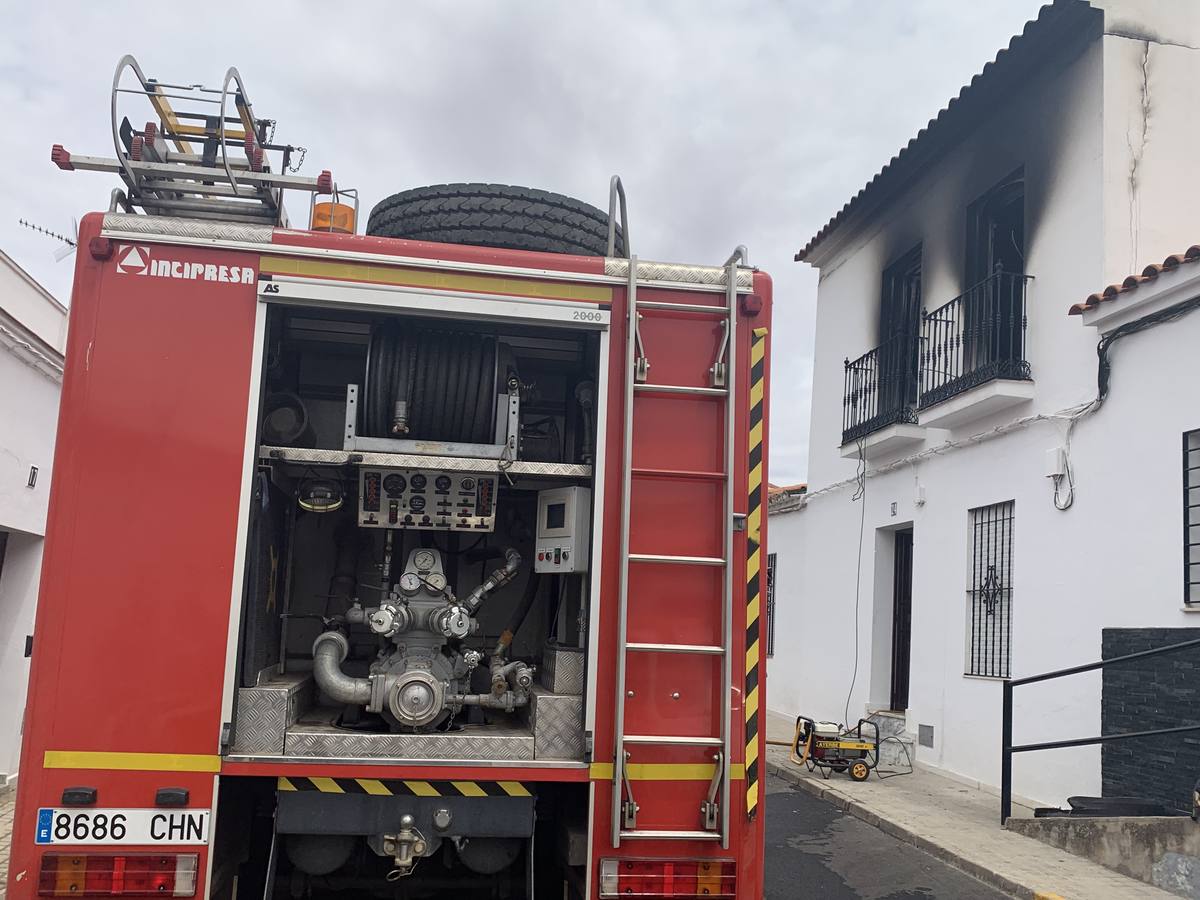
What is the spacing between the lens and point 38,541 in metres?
9.20

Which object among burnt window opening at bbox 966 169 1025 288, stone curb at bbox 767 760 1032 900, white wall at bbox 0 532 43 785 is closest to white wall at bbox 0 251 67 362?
white wall at bbox 0 532 43 785

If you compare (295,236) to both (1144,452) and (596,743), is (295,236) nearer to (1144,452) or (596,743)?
(596,743)

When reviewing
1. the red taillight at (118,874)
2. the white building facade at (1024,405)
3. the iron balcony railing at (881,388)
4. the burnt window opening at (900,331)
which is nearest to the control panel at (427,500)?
the red taillight at (118,874)

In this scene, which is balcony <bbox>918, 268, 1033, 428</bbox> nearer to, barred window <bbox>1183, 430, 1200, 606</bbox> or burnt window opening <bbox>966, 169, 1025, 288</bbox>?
burnt window opening <bbox>966, 169, 1025, 288</bbox>

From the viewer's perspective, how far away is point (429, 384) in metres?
4.71

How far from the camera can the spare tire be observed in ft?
16.3

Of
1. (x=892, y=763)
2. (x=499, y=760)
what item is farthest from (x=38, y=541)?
(x=892, y=763)

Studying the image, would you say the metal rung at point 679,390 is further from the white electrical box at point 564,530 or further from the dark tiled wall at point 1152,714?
the dark tiled wall at point 1152,714

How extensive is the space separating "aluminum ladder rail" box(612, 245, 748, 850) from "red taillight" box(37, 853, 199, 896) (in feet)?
5.01

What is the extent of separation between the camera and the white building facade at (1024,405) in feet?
30.0

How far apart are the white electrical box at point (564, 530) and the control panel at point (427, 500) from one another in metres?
0.24

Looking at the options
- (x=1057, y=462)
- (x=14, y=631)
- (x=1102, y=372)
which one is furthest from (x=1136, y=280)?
(x=14, y=631)

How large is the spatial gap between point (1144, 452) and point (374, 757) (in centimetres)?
719

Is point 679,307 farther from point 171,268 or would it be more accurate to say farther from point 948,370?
point 948,370
